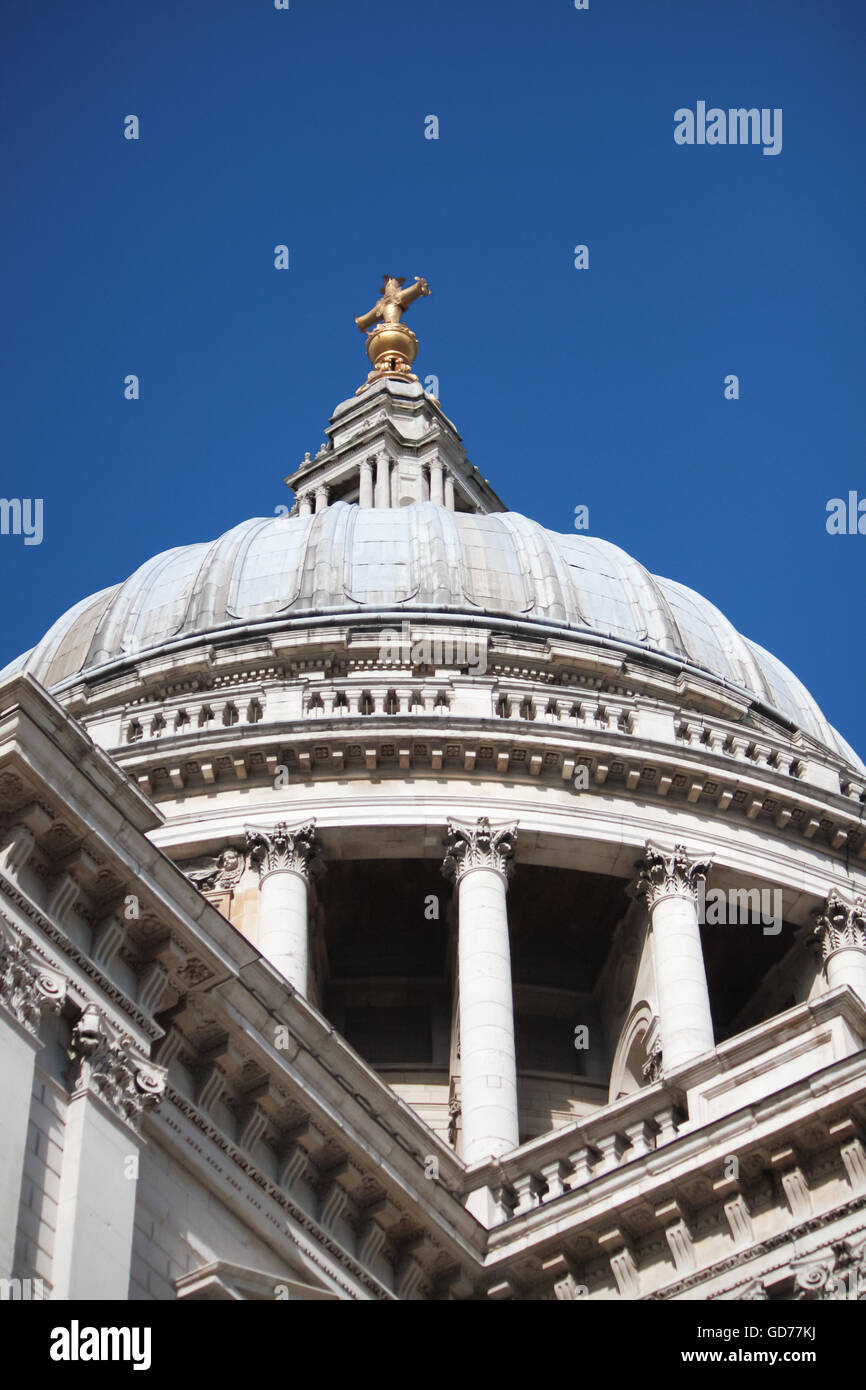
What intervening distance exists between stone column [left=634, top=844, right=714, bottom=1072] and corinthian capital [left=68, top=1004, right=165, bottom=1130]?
16405mm

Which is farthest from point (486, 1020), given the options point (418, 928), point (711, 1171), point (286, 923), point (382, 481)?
point (382, 481)

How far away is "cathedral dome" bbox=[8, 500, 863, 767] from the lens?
1672 inches

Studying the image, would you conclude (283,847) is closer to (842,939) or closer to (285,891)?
(285,891)

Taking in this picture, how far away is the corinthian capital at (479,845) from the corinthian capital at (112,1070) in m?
18.3

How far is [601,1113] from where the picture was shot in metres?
22.5

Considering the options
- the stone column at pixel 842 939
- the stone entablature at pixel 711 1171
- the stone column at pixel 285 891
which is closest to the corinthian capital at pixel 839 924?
the stone column at pixel 842 939

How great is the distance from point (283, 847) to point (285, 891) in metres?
0.83

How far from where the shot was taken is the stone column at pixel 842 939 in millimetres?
36406

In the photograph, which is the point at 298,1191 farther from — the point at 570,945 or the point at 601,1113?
the point at 570,945

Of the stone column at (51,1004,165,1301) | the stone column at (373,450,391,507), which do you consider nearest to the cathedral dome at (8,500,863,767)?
the stone column at (373,450,391,507)

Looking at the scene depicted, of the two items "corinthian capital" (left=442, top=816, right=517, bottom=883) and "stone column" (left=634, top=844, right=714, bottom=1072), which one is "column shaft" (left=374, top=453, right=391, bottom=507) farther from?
"stone column" (left=634, top=844, right=714, bottom=1072)

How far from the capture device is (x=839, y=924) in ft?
123
